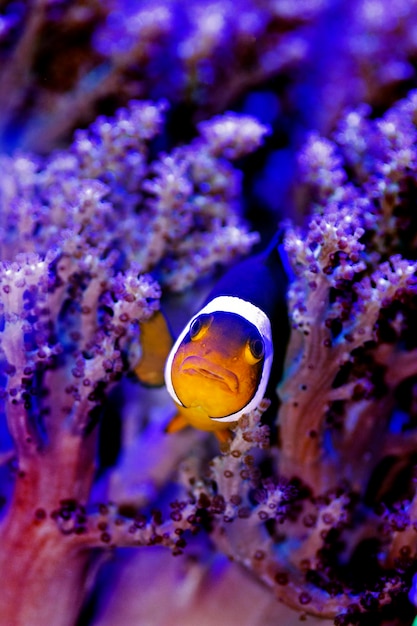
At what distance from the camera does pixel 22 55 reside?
233 cm

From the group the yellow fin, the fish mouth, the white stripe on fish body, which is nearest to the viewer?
the fish mouth

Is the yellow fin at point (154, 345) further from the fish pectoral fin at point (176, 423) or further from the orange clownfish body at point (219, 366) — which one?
the orange clownfish body at point (219, 366)

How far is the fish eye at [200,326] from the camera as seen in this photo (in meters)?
1.30

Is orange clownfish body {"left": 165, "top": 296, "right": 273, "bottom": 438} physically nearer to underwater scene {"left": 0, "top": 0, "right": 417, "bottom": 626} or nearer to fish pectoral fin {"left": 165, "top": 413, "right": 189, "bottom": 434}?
underwater scene {"left": 0, "top": 0, "right": 417, "bottom": 626}

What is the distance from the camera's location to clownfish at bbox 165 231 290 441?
1.27 metres

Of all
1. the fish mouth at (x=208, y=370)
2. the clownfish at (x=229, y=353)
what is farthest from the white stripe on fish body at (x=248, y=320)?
the fish mouth at (x=208, y=370)

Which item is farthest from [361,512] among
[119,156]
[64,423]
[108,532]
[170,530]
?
[119,156]

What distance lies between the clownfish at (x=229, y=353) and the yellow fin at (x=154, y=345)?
0.19m

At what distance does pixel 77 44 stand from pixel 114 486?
6.37ft

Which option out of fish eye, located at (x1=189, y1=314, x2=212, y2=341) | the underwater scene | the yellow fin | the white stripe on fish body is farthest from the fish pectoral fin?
fish eye, located at (x1=189, y1=314, x2=212, y2=341)

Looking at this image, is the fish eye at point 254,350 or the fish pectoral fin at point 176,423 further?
the fish pectoral fin at point 176,423

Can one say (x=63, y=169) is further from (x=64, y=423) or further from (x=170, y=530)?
(x=170, y=530)

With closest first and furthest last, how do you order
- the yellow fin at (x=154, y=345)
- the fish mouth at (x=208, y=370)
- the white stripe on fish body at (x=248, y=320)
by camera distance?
1. the fish mouth at (x=208, y=370)
2. the white stripe on fish body at (x=248, y=320)
3. the yellow fin at (x=154, y=345)

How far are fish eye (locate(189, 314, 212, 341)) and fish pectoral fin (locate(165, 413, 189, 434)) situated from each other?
0.43 m
